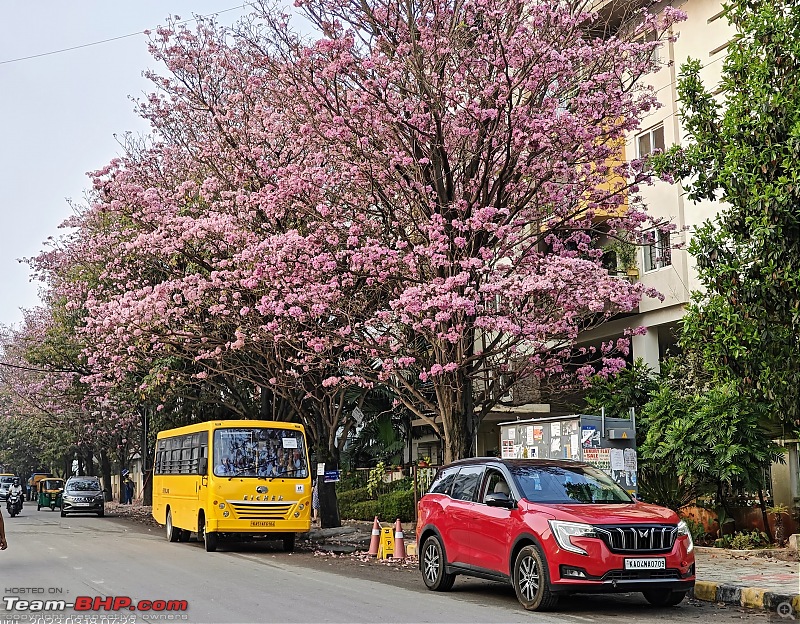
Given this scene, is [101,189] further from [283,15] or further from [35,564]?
[35,564]

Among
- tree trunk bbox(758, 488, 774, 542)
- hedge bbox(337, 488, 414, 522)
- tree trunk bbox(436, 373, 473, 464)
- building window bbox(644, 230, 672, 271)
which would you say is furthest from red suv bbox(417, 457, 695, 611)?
hedge bbox(337, 488, 414, 522)

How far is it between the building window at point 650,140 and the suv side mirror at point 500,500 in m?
16.4

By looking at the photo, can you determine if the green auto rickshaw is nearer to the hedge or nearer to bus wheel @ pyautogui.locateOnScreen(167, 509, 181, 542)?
the hedge

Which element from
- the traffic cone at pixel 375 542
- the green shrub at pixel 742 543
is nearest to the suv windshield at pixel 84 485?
the traffic cone at pixel 375 542

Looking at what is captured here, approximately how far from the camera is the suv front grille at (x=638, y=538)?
10648 millimetres

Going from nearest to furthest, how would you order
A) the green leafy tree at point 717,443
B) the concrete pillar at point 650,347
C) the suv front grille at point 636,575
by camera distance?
the suv front grille at point 636,575
the green leafy tree at point 717,443
the concrete pillar at point 650,347

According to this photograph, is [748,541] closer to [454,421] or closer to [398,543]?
[454,421]

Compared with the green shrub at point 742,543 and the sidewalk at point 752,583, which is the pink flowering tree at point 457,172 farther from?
the sidewalk at point 752,583

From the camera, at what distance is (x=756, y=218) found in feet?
42.7

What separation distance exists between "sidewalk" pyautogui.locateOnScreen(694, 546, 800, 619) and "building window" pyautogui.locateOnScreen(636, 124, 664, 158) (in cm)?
1367

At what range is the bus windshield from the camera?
20.7 meters

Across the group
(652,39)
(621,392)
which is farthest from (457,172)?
(652,39)

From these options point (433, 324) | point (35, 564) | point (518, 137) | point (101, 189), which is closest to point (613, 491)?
point (433, 324)

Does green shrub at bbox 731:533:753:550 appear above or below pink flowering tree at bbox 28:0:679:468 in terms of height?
below
